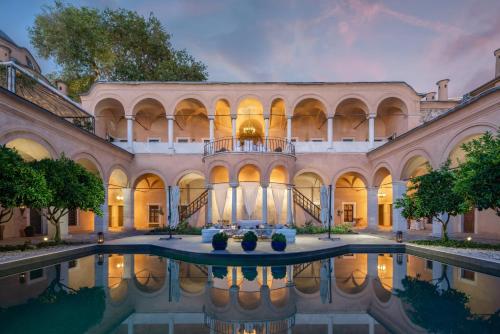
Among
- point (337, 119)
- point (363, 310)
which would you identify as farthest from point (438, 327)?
point (337, 119)

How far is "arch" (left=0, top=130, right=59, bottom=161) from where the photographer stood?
11.1 m

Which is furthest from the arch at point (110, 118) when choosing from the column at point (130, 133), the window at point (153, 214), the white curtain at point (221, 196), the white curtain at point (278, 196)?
the white curtain at point (278, 196)

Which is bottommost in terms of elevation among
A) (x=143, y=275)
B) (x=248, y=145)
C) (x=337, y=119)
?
(x=143, y=275)

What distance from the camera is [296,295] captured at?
22.3 ft

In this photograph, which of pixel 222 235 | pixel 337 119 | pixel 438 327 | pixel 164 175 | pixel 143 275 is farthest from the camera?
pixel 337 119

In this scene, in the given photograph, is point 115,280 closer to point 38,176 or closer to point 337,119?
point 38,176

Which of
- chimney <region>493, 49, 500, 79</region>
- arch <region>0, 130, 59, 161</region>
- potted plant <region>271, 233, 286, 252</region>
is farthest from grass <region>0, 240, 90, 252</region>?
chimney <region>493, 49, 500, 79</region>

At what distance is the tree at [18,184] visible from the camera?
9.23m

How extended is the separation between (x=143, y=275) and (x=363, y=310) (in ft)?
20.7

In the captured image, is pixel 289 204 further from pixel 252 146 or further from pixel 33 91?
pixel 33 91

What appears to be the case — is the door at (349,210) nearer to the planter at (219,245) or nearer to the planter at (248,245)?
the planter at (248,245)

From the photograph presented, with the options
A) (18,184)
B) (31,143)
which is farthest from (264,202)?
(31,143)

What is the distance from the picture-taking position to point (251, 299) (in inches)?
256

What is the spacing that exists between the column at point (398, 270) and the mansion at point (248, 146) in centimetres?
455
